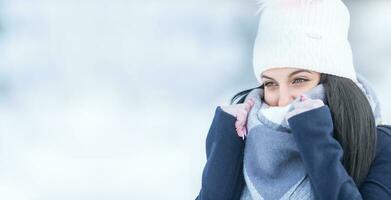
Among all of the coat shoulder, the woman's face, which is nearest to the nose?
the woman's face

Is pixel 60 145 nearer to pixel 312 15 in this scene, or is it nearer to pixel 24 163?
pixel 24 163

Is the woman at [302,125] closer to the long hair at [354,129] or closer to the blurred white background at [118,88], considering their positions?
the long hair at [354,129]

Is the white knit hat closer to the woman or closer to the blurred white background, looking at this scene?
the woman

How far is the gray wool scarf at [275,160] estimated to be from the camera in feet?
2.98

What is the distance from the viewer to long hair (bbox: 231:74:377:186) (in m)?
0.91

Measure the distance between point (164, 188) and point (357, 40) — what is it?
2.51ft

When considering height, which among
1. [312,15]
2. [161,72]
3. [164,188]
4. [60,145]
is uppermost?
[312,15]

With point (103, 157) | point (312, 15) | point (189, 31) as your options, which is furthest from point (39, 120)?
point (312, 15)

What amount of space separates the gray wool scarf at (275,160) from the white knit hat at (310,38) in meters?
0.05

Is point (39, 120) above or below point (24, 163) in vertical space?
above

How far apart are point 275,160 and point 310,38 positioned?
257 mm

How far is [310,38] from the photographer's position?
99 cm

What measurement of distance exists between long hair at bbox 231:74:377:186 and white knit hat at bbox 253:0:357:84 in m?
0.07

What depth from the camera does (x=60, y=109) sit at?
5.19 feet
